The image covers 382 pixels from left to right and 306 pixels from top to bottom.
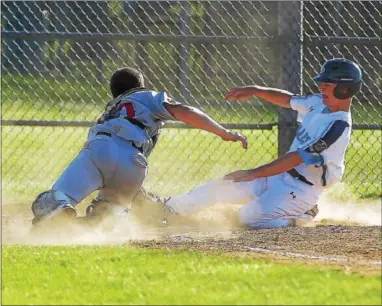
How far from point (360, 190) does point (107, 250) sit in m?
4.13

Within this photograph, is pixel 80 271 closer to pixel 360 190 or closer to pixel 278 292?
pixel 278 292

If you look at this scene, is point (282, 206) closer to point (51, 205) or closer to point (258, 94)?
point (258, 94)

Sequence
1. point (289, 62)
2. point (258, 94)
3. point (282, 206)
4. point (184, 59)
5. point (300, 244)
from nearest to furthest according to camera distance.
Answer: point (300, 244)
point (282, 206)
point (258, 94)
point (289, 62)
point (184, 59)

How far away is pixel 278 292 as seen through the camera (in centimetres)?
509

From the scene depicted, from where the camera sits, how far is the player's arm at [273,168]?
724 centimetres

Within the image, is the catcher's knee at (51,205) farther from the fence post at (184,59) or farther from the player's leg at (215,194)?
the fence post at (184,59)

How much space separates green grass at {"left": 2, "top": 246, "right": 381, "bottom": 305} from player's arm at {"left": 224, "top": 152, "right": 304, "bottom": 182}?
1.19 m

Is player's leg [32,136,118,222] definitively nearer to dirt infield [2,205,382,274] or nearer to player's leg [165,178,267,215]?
dirt infield [2,205,382,274]

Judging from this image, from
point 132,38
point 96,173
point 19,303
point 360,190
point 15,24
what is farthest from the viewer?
point 15,24

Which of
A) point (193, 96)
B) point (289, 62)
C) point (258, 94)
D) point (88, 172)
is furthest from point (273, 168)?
point (193, 96)

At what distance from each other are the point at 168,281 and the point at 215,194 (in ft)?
8.90

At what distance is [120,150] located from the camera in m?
7.39

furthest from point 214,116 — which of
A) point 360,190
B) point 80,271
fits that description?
point 80,271

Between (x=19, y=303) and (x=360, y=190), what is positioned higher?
(x=360, y=190)
